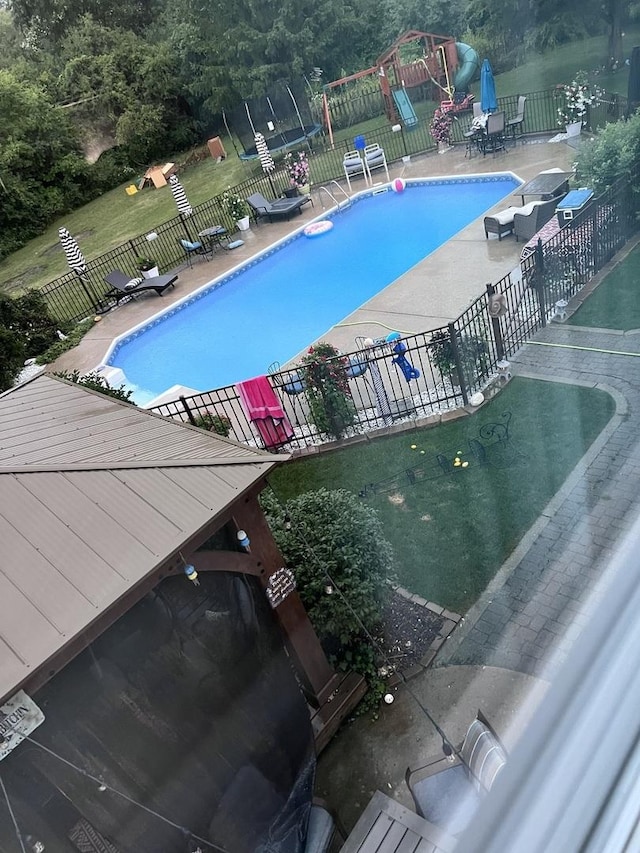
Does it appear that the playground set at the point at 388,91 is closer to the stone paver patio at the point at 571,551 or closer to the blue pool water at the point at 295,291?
the stone paver patio at the point at 571,551

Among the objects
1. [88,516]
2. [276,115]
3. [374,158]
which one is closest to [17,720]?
[88,516]

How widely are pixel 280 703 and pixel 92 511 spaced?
0.87 m

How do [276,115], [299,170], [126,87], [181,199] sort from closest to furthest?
[126,87] → [276,115] → [181,199] → [299,170]

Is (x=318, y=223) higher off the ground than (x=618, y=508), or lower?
lower

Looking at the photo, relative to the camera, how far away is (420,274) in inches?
212

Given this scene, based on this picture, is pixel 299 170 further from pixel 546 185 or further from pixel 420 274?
pixel 546 185

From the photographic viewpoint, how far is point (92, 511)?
4.15ft

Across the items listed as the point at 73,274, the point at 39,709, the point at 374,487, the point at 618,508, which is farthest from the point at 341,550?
the point at 73,274

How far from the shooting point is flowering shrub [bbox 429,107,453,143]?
Result: 5525 mm

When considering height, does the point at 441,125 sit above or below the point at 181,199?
below

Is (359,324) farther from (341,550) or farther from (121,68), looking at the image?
(341,550)

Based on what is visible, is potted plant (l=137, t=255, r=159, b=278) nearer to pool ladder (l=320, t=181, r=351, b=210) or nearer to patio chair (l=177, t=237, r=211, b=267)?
patio chair (l=177, t=237, r=211, b=267)

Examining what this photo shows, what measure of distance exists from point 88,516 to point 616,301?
2.96 m

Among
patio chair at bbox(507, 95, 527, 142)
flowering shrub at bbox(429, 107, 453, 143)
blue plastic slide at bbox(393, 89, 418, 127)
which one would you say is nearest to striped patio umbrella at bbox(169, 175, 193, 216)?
blue plastic slide at bbox(393, 89, 418, 127)
